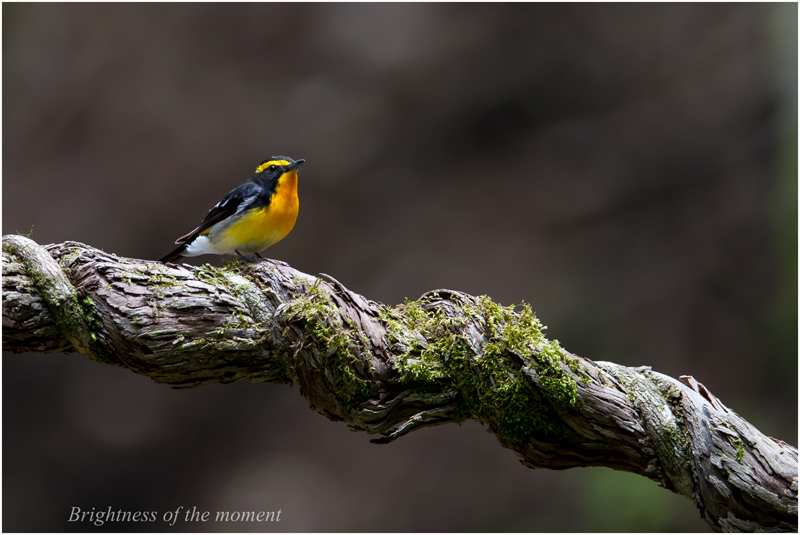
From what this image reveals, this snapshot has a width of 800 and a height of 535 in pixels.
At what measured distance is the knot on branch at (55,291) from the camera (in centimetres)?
146

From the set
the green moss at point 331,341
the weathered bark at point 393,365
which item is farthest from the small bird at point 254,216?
the green moss at point 331,341

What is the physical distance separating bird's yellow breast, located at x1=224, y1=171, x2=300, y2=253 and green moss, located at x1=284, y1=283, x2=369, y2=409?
72 cm

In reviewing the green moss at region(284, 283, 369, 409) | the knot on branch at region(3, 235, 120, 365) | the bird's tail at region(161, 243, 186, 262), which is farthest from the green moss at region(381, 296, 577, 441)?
the bird's tail at region(161, 243, 186, 262)

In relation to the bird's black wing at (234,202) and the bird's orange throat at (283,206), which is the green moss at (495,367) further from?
the bird's black wing at (234,202)

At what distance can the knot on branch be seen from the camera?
146cm

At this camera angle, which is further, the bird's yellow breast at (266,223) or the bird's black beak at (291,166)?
the bird's black beak at (291,166)

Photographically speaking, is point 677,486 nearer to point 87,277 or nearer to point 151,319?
point 151,319

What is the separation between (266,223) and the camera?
2.21 meters

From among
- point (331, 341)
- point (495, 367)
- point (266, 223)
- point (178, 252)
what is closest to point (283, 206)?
point (266, 223)

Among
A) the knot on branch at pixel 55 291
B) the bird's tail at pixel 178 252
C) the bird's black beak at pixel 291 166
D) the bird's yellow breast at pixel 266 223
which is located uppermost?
the bird's black beak at pixel 291 166

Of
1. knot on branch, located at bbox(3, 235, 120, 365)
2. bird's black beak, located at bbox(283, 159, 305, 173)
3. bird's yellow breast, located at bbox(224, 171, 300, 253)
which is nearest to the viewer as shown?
knot on branch, located at bbox(3, 235, 120, 365)

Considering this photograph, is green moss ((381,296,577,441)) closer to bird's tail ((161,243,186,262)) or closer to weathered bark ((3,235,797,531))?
weathered bark ((3,235,797,531))

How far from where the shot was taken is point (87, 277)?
1503 millimetres

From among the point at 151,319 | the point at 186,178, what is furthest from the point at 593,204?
the point at 151,319
